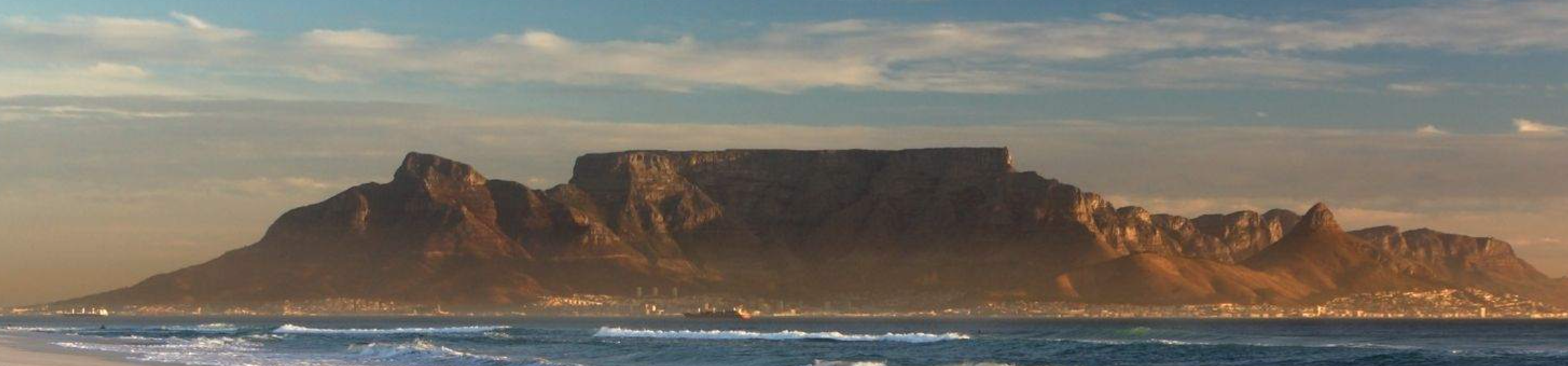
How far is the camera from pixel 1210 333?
18438cm

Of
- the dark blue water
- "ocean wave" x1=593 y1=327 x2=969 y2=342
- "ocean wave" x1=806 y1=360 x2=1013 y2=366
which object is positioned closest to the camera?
"ocean wave" x1=806 y1=360 x2=1013 y2=366

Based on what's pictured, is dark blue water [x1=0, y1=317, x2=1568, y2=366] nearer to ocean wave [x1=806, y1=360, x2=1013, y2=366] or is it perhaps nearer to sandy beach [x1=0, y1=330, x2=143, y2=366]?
ocean wave [x1=806, y1=360, x2=1013, y2=366]

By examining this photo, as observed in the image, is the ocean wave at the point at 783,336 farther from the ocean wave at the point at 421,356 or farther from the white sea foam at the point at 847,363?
the white sea foam at the point at 847,363

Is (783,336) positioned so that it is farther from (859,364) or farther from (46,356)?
(46,356)

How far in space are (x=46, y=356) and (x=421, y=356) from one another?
885 inches

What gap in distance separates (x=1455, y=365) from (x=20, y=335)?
105 m

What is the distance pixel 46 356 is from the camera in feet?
342

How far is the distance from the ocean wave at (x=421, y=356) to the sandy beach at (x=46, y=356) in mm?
14445

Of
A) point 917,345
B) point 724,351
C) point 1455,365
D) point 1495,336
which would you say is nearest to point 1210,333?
point 1495,336

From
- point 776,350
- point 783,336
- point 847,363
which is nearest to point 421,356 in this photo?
point 776,350

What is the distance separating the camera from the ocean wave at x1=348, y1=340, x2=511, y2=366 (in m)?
113

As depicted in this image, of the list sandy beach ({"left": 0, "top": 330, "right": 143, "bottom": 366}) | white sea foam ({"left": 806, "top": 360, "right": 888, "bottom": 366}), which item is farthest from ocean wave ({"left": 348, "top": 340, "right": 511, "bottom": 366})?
white sea foam ({"left": 806, "top": 360, "right": 888, "bottom": 366})

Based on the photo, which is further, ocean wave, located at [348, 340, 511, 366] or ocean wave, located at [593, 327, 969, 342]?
ocean wave, located at [593, 327, 969, 342]

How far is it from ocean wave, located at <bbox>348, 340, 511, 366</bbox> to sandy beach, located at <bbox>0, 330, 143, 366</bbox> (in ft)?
47.4
